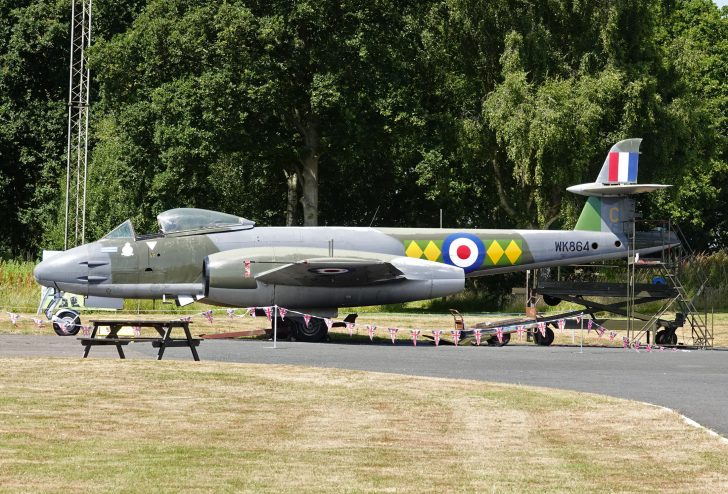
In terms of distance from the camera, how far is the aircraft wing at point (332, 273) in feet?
90.6

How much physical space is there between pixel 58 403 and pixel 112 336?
704 centimetres

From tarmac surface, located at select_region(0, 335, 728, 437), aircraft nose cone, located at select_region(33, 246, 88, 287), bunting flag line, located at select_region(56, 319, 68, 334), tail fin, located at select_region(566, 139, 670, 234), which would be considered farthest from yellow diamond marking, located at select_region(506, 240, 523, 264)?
bunting flag line, located at select_region(56, 319, 68, 334)

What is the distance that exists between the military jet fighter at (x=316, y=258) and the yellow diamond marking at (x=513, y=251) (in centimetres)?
3

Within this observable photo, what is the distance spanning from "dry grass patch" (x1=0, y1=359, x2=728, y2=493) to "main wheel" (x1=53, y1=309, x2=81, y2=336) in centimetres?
962

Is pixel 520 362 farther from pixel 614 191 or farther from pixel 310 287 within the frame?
pixel 614 191

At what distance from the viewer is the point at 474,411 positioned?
46.1 ft

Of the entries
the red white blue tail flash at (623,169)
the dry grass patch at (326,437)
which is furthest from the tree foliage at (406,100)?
the dry grass patch at (326,437)

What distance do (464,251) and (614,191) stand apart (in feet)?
14.0

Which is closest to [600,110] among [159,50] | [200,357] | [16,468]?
[159,50]

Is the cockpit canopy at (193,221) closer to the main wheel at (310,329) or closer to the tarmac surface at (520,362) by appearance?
the main wheel at (310,329)

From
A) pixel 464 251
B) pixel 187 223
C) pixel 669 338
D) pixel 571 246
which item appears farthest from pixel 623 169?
pixel 187 223

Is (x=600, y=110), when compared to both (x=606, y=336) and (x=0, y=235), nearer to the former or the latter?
(x=606, y=336)

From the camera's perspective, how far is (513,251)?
29.7 meters

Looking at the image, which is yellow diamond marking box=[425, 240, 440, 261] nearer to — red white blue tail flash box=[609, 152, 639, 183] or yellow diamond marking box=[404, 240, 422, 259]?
yellow diamond marking box=[404, 240, 422, 259]
